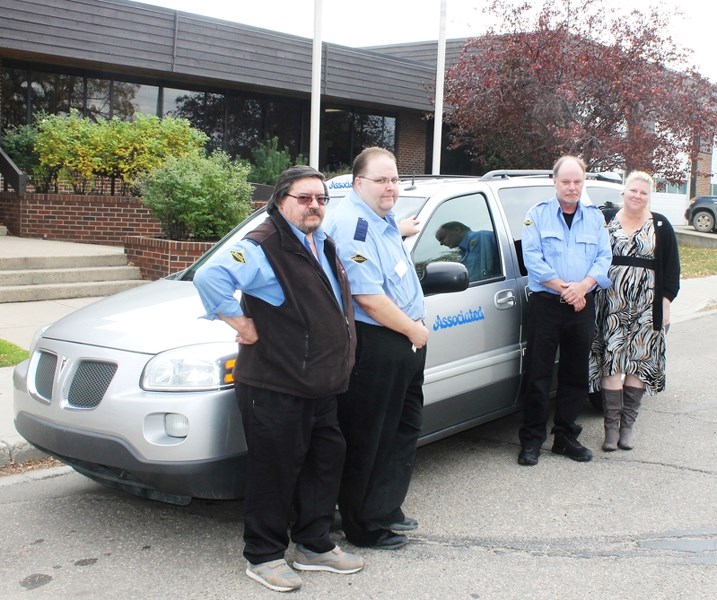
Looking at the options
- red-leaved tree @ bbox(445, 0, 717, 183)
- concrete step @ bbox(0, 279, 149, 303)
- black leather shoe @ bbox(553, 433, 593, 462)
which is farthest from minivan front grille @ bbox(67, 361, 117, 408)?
red-leaved tree @ bbox(445, 0, 717, 183)

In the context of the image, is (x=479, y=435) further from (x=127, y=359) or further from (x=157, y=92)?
(x=157, y=92)

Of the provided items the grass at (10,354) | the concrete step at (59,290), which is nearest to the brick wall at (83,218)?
the concrete step at (59,290)

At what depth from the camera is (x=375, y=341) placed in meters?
3.85

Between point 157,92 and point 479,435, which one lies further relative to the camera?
point 157,92

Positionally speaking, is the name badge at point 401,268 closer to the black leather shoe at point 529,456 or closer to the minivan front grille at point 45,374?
the minivan front grille at point 45,374

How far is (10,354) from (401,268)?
187 inches

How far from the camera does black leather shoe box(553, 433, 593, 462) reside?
18.0 feet

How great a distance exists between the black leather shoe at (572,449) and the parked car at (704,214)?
22.9m

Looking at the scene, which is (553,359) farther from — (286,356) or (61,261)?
(61,261)

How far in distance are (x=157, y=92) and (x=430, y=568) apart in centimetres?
1750

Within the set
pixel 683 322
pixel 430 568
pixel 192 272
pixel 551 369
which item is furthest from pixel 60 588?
pixel 683 322

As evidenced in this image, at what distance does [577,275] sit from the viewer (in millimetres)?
5184

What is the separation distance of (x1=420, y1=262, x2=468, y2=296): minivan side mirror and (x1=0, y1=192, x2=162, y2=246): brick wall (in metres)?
9.36

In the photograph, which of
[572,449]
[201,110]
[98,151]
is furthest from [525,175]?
[201,110]
